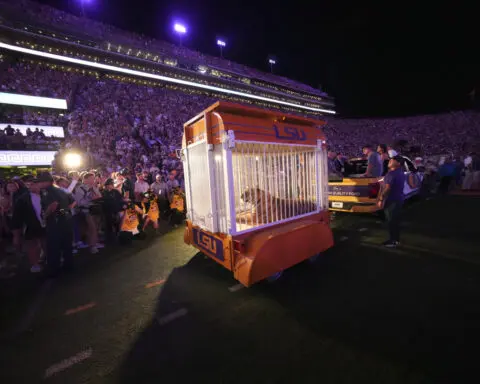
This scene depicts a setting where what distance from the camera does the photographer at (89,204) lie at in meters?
5.41

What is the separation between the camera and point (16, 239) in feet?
16.5

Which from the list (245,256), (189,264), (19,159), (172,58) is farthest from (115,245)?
(172,58)

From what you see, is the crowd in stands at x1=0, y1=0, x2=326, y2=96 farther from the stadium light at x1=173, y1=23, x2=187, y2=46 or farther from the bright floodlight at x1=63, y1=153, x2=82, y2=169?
the bright floodlight at x1=63, y1=153, x2=82, y2=169

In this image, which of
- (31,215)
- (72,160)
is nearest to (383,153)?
(31,215)

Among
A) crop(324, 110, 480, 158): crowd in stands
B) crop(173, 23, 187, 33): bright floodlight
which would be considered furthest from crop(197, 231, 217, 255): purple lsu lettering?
crop(173, 23, 187, 33): bright floodlight

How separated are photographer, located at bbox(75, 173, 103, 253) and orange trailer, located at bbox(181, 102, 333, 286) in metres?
2.68

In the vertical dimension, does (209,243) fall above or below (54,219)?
below

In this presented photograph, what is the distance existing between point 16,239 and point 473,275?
8230mm

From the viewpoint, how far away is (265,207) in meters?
3.64

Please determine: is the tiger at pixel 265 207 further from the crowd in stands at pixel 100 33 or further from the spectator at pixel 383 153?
the crowd in stands at pixel 100 33

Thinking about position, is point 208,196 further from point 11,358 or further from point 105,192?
point 105,192

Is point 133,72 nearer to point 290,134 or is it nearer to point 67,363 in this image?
point 290,134

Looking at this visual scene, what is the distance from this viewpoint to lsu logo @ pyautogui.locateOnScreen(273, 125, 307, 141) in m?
3.48

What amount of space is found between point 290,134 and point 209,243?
2106 mm
